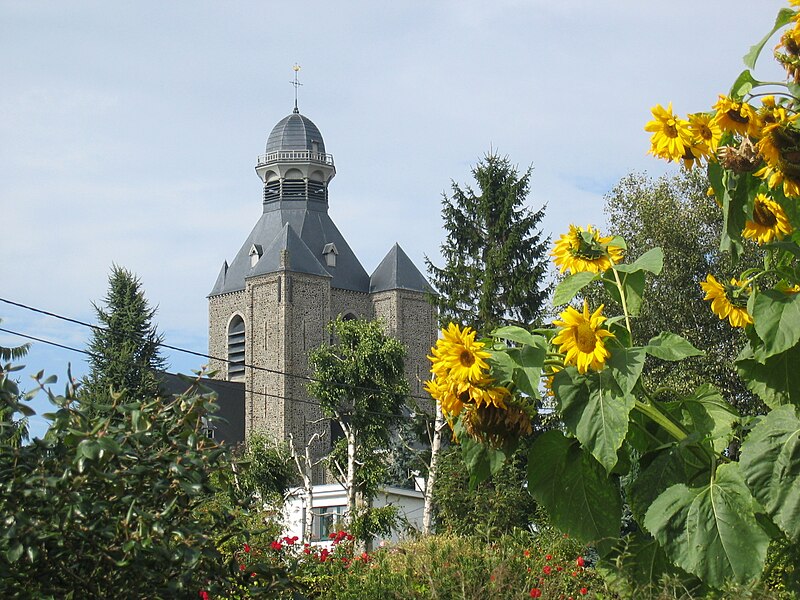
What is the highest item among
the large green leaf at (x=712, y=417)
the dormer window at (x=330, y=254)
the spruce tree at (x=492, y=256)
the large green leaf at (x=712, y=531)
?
the dormer window at (x=330, y=254)

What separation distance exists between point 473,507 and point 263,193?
51.1m

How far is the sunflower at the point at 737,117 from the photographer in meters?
3.89

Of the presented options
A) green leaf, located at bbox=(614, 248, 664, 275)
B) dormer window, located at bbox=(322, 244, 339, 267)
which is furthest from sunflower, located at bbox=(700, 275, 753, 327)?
dormer window, located at bbox=(322, 244, 339, 267)

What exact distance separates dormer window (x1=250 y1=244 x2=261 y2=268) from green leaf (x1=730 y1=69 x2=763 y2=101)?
69.1 m

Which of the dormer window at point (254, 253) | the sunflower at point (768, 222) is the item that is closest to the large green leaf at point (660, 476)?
the sunflower at point (768, 222)

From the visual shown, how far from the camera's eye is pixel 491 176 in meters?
39.2

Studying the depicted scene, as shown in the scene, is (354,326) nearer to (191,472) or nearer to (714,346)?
(714,346)

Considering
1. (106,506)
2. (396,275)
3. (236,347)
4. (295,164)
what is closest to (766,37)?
(106,506)

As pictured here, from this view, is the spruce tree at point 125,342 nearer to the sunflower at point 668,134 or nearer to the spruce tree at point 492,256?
the spruce tree at point 492,256

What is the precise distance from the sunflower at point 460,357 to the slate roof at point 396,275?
6699cm

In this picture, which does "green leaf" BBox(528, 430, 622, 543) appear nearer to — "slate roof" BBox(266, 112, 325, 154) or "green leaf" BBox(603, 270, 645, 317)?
"green leaf" BBox(603, 270, 645, 317)

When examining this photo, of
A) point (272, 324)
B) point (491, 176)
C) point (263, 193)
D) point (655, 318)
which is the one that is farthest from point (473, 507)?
point (263, 193)

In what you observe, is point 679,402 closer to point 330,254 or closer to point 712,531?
point 712,531

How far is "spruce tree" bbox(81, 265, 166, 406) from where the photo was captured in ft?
165
